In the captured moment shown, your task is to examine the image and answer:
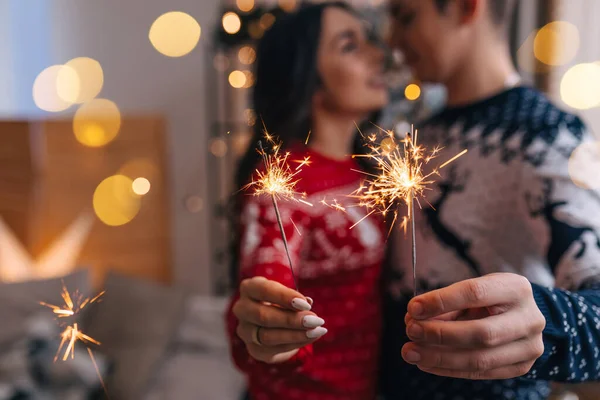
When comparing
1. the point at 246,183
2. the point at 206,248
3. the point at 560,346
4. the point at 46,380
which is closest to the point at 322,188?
the point at 246,183

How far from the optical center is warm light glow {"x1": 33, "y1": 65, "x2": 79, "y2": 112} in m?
1.03

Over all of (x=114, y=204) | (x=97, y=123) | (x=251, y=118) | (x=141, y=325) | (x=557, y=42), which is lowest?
(x=141, y=325)

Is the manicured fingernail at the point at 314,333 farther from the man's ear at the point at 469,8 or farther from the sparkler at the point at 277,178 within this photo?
the man's ear at the point at 469,8

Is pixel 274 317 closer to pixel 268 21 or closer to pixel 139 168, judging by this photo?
pixel 268 21

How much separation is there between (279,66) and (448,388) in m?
0.31

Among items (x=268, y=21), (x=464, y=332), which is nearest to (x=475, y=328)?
(x=464, y=332)

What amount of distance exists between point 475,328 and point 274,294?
0.10m

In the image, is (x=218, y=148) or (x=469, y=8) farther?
(x=218, y=148)

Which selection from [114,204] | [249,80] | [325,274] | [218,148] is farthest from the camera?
[114,204]

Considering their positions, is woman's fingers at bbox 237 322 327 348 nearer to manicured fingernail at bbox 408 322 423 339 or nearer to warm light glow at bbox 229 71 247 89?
manicured fingernail at bbox 408 322 423 339

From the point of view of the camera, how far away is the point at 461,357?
213mm

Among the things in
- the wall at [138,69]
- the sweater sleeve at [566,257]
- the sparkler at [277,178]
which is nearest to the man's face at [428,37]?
the sweater sleeve at [566,257]

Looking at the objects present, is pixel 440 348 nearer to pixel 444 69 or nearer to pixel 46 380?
pixel 444 69

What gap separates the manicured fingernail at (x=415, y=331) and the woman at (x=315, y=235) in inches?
1.7
